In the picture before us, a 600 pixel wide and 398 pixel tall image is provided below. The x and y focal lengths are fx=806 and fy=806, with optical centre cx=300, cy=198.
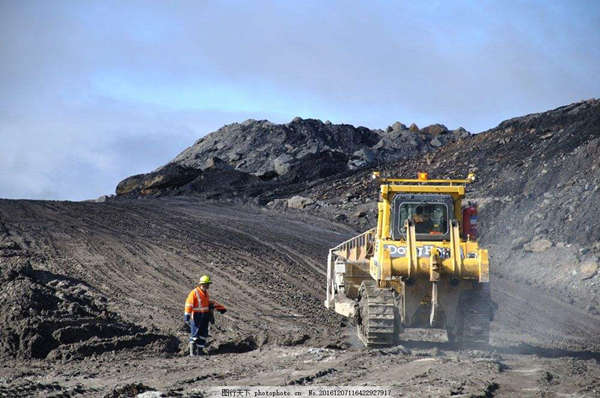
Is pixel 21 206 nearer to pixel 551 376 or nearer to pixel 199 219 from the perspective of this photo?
pixel 199 219

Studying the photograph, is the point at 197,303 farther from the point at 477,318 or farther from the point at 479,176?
the point at 479,176

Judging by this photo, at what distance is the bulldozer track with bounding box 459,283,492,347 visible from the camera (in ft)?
38.0

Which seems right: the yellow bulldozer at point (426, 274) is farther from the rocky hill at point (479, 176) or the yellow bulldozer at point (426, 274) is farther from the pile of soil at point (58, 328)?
the rocky hill at point (479, 176)

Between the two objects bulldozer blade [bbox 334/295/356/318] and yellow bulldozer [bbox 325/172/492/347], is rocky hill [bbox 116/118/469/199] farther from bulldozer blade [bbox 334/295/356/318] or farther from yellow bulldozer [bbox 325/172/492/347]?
yellow bulldozer [bbox 325/172/492/347]

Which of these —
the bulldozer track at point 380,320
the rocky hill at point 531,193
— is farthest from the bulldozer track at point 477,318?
the rocky hill at point 531,193

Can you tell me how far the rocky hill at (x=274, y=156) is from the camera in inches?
1791

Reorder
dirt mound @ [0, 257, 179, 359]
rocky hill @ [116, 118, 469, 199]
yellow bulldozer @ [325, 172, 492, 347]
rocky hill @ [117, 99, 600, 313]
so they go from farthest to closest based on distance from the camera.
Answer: rocky hill @ [116, 118, 469, 199], rocky hill @ [117, 99, 600, 313], dirt mound @ [0, 257, 179, 359], yellow bulldozer @ [325, 172, 492, 347]

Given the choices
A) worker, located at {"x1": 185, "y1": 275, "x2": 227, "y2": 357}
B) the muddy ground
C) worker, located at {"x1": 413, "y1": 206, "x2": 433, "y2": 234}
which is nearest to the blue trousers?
worker, located at {"x1": 185, "y1": 275, "x2": 227, "y2": 357}

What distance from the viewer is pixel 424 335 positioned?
41.7 feet

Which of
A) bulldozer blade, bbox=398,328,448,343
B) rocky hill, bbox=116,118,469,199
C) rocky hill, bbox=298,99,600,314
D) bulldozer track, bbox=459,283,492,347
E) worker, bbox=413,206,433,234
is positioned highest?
rocky hill, bbox=116,118,469,199

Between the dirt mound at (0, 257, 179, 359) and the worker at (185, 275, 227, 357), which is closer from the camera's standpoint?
the dirt mound at (0, 257, 179, 359)

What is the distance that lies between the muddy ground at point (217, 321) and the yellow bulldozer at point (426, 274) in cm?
42

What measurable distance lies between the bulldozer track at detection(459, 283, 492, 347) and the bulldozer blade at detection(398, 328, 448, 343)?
0.63 m

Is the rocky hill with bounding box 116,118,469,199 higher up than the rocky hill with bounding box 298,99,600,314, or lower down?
higher up
